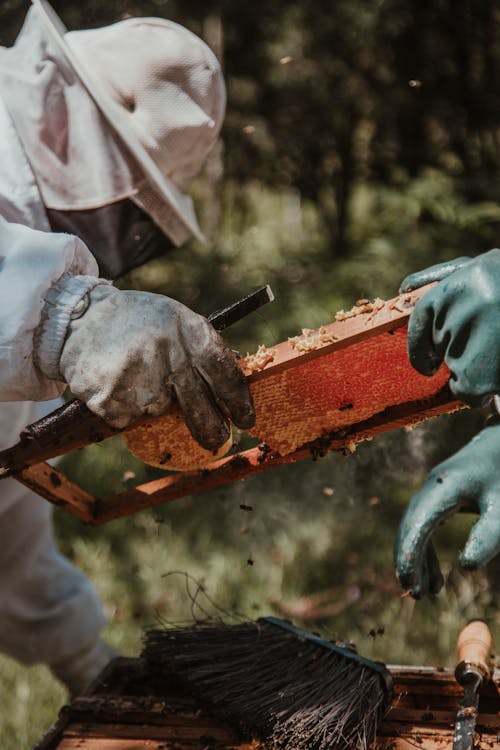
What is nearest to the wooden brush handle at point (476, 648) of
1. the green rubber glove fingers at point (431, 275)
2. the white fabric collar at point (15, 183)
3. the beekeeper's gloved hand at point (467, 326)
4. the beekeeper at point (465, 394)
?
the beekeeper at point (465, 394)

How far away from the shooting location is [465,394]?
1.66 meters

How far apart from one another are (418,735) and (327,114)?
4.84 metres

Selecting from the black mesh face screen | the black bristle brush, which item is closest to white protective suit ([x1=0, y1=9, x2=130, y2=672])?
the black mesh face screen

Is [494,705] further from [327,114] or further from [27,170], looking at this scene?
[327,114]

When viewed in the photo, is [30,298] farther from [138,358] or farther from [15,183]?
[15,183]

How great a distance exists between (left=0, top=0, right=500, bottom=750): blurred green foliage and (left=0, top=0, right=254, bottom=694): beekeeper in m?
0.62

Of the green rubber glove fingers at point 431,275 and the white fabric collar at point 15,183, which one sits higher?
the white fabric collar at point 15,183

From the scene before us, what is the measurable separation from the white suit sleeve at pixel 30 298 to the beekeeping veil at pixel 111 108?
570 millimetres

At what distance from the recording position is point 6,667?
3.76 metres

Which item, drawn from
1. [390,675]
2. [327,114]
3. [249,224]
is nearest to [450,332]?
[390,675]

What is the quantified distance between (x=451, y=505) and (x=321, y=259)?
165 inches

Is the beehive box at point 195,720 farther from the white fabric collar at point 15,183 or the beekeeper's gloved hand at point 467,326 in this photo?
the white fabric collar at point 15,183

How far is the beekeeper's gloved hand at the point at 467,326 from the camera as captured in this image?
161 centimetres

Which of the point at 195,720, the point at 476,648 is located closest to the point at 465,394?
the point at 476,648
